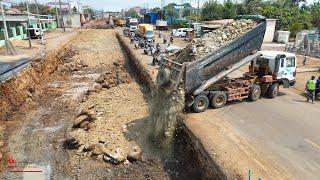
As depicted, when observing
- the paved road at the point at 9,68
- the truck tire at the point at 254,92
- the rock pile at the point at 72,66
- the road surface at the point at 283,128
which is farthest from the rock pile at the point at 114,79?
the truck tire at the point at 254,92

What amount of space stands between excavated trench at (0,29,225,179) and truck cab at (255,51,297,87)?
6.25 metres

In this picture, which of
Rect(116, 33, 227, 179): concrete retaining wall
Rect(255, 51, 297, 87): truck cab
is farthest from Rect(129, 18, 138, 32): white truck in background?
Rect(116, 33, 227, 179): concrete retaining wall

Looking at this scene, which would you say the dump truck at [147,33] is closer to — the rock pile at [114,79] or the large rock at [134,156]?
the rock pile at [114,79]

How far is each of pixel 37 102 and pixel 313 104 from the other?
15714 millimetres

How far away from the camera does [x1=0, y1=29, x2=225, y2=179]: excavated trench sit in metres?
11.1

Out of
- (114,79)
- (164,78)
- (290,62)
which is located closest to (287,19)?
(114,79)

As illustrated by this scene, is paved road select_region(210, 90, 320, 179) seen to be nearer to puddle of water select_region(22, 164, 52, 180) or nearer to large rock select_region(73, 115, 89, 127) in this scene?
large rock select_region(73, 115, 89, 127)

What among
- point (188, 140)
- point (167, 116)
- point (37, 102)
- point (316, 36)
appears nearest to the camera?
point (188, 140)

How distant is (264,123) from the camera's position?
13.2 m

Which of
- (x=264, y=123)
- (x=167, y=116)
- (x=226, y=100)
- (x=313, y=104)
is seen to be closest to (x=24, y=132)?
(x=167, y=116)

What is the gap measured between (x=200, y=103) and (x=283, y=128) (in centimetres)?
363

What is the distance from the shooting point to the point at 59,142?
14102mm

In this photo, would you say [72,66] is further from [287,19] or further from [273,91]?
[287,19]

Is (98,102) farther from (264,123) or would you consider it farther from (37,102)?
(264,123)
